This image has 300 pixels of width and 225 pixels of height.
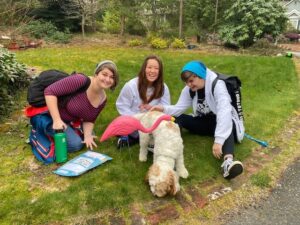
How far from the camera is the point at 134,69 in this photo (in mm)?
8586

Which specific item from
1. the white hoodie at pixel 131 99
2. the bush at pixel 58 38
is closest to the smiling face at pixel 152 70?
the white hoodie at pixel 131 99

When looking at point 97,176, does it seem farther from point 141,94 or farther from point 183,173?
point 141,94

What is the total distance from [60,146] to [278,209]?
2520 millimetres

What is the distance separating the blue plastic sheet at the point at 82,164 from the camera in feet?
11.8

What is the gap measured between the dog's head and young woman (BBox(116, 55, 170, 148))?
1149 millimetres

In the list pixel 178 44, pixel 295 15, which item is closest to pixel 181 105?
pixel 178 44

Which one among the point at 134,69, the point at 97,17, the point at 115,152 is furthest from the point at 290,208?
the point at 97,17

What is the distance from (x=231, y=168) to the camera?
352 centimetres

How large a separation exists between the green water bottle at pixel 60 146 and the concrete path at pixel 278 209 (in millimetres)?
2041

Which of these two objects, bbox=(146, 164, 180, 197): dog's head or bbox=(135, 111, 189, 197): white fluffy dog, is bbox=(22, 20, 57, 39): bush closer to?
bbox=(135, 111, 189, 197): white fluffy dog

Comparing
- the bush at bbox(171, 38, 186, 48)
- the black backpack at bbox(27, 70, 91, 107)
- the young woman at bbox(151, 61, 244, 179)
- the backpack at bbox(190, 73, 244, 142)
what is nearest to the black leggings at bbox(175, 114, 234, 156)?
the young woman at bbox(151, 61, 244, 179)

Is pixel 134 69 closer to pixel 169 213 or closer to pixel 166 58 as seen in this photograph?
pixel 166 58

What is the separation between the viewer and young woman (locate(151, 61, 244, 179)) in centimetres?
373

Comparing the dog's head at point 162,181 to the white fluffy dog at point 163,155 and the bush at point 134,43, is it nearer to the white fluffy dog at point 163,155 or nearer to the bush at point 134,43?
the white fluffy dog at point 163,155
